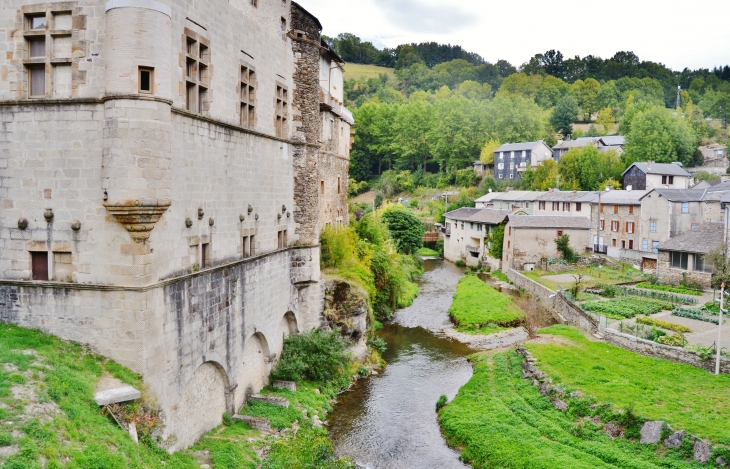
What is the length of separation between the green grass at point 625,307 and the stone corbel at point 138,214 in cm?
2445

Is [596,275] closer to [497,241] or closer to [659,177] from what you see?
[497,241]

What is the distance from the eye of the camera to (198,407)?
49.8ft

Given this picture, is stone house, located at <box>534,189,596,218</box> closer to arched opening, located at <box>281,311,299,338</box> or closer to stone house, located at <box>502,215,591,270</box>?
stone house, located at <box>502,215,591,270</box>

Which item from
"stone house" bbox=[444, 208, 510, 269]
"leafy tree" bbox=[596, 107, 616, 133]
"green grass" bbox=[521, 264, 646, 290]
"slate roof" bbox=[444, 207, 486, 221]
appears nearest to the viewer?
"green grass" bbox=[521, 264, 646, 290]

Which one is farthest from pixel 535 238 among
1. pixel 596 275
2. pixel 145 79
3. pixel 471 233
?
pixel 145 79

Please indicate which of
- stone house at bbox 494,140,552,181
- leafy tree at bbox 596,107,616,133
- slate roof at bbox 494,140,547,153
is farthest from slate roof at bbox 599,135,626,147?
leafy tree at bbox 596,107,616,133

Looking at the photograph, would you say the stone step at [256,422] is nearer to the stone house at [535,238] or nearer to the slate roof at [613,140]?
the stone house at [535,238]

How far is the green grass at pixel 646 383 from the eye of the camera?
16.8 m

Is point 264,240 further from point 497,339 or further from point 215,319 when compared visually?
point 497,339

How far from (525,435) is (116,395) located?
1264 cm

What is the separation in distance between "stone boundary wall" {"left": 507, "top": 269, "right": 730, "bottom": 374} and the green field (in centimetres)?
10544

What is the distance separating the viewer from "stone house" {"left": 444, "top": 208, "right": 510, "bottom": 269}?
52.7m

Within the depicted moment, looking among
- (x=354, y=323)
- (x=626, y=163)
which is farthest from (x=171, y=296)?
(x=626, y=163)

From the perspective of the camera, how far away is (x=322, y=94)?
29.5 metres
